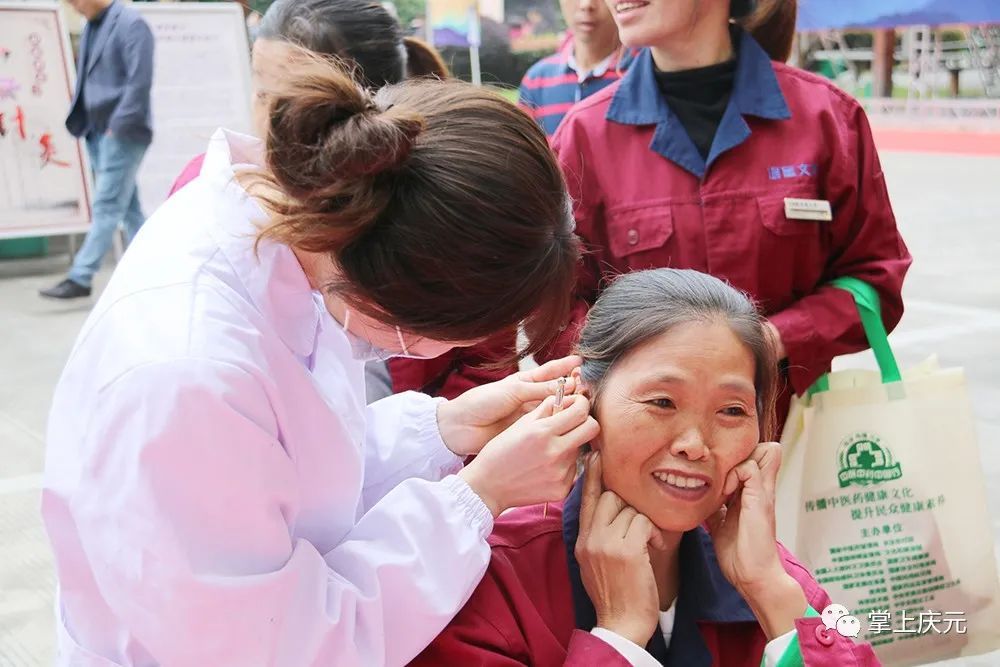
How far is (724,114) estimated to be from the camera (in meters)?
2.17

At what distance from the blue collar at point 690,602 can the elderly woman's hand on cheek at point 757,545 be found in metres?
0.03

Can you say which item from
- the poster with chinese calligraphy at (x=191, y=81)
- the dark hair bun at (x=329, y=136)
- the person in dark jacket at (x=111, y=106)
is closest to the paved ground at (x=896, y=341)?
the person in dark jacket at (x=111, y=106)

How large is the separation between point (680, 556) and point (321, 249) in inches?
29.8

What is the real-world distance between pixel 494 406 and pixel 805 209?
31.0 inches

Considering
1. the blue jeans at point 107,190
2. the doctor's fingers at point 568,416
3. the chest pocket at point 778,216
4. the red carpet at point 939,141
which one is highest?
the chest pocket at point 778,216

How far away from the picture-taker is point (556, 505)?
1.68 metres

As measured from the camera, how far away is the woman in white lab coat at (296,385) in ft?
3.75

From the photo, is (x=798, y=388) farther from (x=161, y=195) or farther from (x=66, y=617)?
(x=161, y=195)

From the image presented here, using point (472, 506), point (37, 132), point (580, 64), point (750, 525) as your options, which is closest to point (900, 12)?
point (37, 132)

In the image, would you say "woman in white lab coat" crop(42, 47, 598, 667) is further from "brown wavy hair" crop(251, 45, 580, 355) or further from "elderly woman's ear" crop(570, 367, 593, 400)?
"elderly woman's ear" crop(570, 367, 593, 400)

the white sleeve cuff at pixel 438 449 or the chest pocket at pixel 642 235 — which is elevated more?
the chest pocket at pixel 642 235

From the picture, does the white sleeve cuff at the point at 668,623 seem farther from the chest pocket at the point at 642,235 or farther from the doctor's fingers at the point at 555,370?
the chest pocket at the point at 642,235

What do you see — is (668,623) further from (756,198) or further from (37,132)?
(37,132)

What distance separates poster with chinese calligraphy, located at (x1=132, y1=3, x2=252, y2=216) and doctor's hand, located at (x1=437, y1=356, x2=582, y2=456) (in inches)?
219
